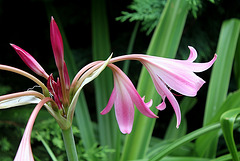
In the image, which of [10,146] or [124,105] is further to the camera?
[10,146]

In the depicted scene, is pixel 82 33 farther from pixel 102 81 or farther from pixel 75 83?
pixel 75 83

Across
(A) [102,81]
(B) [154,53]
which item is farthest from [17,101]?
(A) [102,81]

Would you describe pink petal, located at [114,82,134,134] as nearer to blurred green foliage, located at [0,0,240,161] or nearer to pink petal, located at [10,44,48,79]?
pink petal, located at [10,44,48,79]

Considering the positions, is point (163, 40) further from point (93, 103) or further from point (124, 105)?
point (93, 103)

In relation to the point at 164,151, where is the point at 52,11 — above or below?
above

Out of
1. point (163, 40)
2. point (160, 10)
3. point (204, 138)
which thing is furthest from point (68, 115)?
point (160, 10)
